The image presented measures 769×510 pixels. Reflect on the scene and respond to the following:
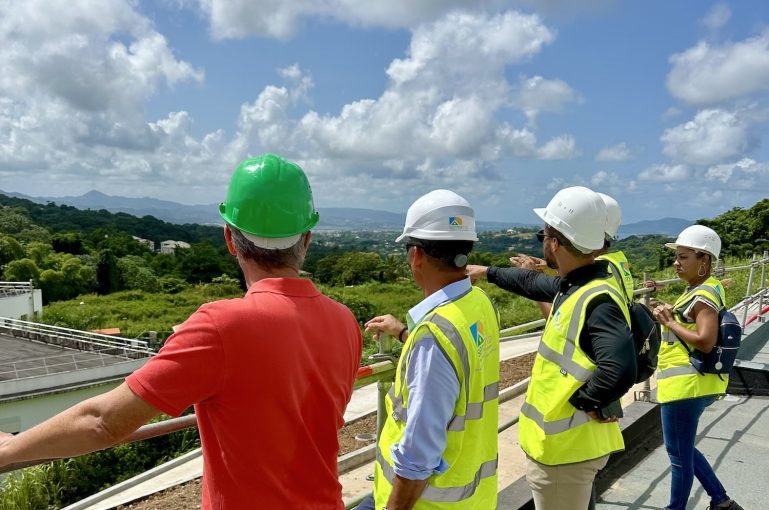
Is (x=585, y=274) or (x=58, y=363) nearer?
(x=585, y=274)

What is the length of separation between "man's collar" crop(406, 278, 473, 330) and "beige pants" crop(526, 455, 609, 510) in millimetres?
1007

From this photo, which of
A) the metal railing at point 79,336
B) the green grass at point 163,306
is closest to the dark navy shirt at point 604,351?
the metal railing at point 79,336

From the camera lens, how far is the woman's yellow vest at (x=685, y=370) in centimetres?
328

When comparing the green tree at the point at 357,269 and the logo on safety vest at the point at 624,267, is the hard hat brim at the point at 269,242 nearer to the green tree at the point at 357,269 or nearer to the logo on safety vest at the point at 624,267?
the logo on safety vest at the point at 624,267

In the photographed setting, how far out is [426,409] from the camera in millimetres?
1703

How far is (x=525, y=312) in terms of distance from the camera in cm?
2303

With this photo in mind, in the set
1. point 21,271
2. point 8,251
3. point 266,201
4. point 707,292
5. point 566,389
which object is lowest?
point 21,271

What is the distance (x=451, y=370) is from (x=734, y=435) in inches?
172

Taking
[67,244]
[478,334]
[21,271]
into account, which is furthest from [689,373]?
[67,244]

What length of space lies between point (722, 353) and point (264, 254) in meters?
3.00

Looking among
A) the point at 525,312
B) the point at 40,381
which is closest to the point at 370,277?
the point at 525,312

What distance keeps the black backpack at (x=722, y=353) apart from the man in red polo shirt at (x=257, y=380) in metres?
2.58

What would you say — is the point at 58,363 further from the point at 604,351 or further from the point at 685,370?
the point at 604,351

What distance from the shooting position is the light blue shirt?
5.59ft
